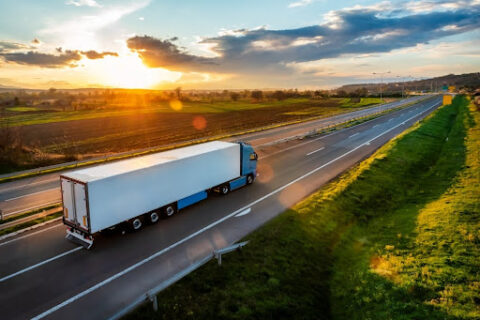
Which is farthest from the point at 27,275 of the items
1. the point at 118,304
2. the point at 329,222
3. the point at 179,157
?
the point at 329,222

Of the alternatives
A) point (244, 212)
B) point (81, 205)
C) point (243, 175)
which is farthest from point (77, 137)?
point (244, 212)

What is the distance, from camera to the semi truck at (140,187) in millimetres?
13078

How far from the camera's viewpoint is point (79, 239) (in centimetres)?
1407

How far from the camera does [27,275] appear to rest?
11.6 m

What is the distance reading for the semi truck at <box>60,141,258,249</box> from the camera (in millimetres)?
13078

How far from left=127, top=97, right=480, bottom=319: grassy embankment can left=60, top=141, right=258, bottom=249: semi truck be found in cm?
503

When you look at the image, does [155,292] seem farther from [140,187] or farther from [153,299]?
[140,187]

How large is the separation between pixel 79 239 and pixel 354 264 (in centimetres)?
1226

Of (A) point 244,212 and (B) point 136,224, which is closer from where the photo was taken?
(B) point 136,224

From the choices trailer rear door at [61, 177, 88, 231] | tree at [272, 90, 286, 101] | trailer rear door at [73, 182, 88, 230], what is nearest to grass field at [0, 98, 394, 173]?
trailer rear door at [61, 177, 88, 231]

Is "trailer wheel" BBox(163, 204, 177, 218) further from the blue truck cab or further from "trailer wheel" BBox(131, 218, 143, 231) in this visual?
the blue truck cab

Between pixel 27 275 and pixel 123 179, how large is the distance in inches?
196

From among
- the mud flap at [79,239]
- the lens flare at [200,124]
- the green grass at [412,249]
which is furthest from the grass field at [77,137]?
the green grass at [412,249]

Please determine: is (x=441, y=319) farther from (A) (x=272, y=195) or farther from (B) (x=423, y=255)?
(A) (x=272, y=195)
